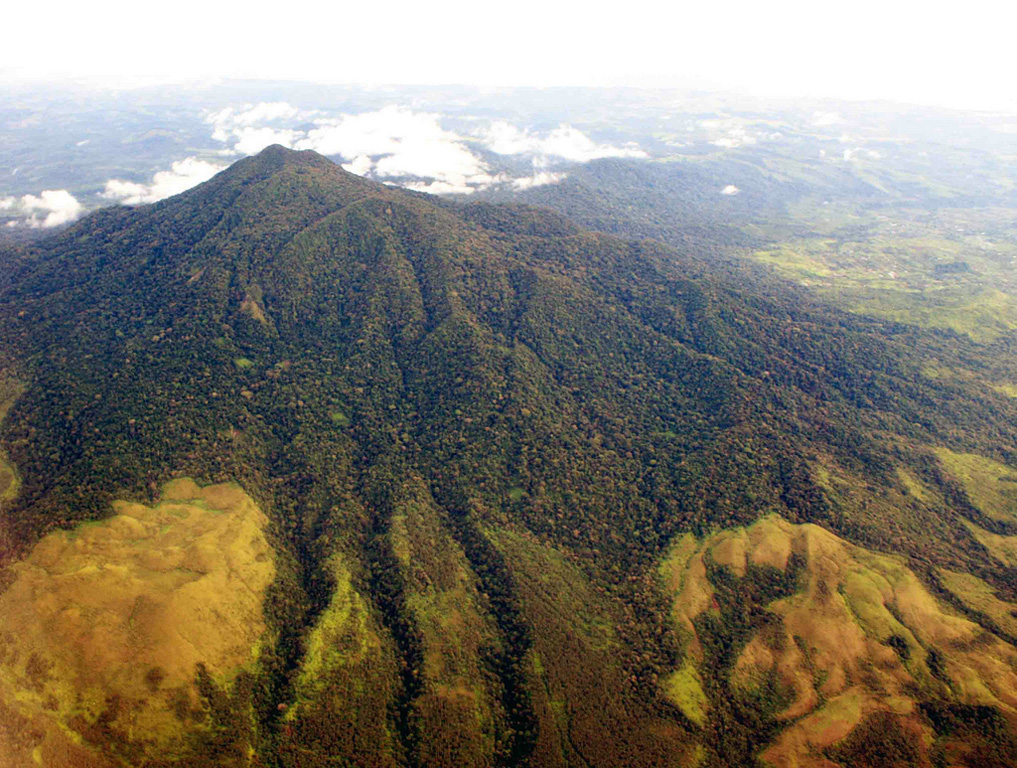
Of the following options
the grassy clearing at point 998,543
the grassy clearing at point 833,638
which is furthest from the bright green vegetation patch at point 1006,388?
the grassy clearing at point 833,638

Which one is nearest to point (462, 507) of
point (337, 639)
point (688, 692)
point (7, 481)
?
point (337, 639)

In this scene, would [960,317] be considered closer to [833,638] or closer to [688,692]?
[833,638]

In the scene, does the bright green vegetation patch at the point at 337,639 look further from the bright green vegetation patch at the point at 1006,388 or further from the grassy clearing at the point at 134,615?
the bright green vegetation patch at the point at 1006,388

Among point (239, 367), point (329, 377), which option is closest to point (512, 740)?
point (329, 377)

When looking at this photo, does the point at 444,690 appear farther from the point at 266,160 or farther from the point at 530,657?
the point at 266,160

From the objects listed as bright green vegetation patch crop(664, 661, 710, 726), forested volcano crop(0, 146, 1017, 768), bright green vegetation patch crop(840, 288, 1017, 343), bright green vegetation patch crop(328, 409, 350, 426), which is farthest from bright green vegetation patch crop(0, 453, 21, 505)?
bright green vegetation patch crop(840, 288, 1017, 343)

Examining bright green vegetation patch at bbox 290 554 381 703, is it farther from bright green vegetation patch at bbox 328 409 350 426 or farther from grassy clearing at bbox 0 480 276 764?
bright green vegetation patch at bbox 328 409 350 426

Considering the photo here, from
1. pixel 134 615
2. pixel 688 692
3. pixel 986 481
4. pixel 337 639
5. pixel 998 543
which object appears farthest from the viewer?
pixel 986 481
